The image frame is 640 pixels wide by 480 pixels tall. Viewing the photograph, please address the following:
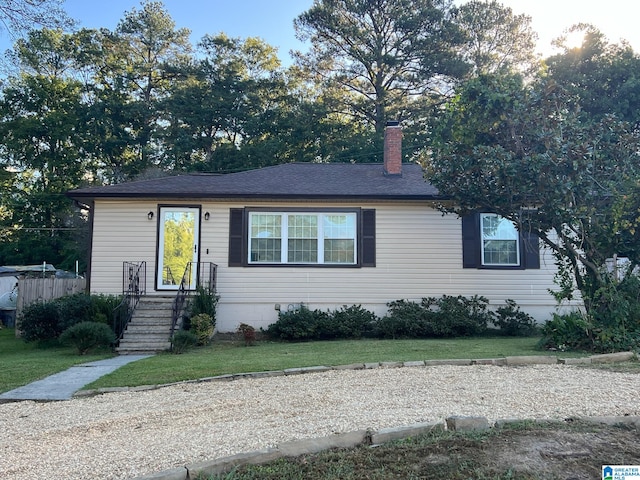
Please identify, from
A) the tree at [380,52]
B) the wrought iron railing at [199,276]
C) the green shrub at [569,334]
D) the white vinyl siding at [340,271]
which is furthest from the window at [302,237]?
the tree at [380,52]

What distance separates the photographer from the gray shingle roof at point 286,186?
1181 centimetres

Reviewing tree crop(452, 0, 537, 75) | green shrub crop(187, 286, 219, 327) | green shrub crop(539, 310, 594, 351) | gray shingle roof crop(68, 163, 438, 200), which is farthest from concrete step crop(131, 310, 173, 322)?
tree crop(452, 0, 537, 75)

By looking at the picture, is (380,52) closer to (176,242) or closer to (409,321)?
(176,242)

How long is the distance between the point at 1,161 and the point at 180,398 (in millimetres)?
28668

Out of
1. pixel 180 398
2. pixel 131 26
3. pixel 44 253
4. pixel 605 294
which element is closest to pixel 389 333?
pixel 605 294

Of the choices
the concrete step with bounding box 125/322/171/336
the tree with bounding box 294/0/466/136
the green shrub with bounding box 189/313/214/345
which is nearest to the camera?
the concrete step with bounding box 125/322/171/336

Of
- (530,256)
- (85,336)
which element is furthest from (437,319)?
(85,336)

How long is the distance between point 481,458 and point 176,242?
10047 mm

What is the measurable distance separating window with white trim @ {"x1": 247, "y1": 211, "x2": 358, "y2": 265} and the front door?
4.61 ft

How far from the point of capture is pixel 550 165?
871 cm

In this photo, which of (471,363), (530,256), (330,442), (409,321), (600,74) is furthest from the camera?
(600,74)

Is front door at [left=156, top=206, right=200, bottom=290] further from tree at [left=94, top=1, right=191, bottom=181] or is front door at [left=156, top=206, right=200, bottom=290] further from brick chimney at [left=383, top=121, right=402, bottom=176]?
tree at [left=94, top=1, right=191, bottom=181]

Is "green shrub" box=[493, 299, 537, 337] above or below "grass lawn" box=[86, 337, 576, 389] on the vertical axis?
above

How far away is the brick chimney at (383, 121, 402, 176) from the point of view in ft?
45.3
